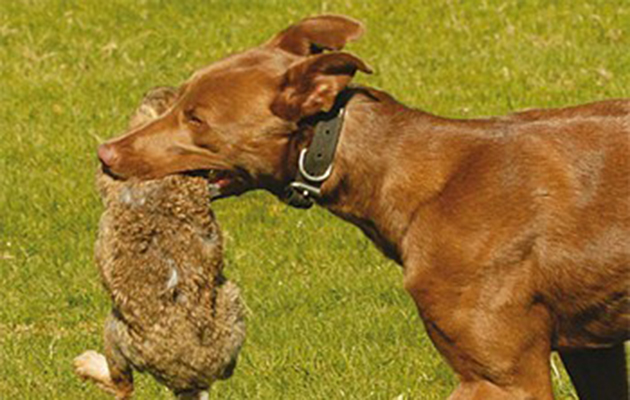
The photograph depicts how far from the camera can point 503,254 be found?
21.0ft

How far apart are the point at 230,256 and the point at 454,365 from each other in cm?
328

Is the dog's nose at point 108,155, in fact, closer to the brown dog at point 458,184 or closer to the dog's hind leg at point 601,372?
the brown dog at point 458,184

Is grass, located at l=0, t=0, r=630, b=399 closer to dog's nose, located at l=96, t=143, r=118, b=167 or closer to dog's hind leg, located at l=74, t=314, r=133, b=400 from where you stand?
dog's hind leg, located at l=74, t=314, r=133, b=400

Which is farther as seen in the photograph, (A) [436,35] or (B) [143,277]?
(A) [436,35]

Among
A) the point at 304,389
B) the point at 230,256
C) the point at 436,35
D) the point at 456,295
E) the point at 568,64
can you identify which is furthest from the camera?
the point at 436,35

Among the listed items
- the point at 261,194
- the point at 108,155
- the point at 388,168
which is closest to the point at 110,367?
the point at 108,155

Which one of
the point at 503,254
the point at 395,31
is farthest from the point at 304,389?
the point at 395,31

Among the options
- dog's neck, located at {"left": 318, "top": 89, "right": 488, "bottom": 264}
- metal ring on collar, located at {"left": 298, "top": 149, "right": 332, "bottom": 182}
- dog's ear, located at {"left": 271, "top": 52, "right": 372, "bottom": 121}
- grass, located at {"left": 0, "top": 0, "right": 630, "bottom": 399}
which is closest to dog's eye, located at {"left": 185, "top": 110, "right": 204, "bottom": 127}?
dog's ear, located at {"left": 271, "top": 52, "right": 372, "bottom": 121}

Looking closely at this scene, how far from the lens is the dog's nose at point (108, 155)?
672cm

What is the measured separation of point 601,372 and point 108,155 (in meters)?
2.31

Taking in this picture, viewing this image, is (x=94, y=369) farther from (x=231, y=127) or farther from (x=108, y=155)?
(x=231, y=127)

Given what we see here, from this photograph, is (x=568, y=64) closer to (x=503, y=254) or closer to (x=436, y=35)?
(x=436, y=35)

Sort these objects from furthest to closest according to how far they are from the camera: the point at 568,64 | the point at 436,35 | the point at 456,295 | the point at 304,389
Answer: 1. the point at 436,35
2. the point at 568,64
3. the point at 304,389
4. the point at 456,295

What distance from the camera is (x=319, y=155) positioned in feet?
21.8
